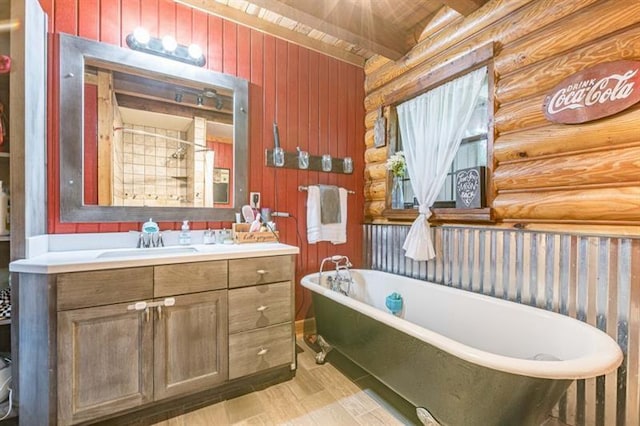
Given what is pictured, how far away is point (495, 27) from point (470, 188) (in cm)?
106

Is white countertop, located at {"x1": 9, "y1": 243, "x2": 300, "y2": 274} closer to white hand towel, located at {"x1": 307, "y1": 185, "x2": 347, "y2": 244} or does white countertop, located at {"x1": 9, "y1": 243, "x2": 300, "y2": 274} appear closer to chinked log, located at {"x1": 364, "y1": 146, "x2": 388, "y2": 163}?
white hand towel, located at {"x1": 307, "y1": 185, "x2": 347, "y2": 244}

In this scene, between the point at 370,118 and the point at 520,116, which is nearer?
the point at 520,116

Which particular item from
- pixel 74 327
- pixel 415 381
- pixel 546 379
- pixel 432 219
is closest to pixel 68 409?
pixel 74 327

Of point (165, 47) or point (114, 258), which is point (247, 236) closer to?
point (114, 258)

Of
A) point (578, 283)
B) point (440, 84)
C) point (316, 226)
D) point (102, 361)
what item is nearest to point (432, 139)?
point (440, 84)

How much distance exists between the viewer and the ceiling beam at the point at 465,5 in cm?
194

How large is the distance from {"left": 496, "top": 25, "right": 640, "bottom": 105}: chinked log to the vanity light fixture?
2.10 metres

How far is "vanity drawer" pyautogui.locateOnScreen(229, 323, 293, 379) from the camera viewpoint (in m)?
1.74

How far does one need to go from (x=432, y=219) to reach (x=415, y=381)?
4.12ft

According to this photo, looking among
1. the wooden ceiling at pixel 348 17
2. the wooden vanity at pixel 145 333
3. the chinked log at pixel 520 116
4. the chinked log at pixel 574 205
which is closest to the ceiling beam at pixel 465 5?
the wooden ceiling at pixel 348 17

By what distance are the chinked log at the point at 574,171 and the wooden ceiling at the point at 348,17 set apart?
1.17 m

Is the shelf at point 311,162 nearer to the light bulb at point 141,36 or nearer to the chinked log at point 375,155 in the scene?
the chinked log at point 375,155

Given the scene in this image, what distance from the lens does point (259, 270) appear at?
72.3 inches

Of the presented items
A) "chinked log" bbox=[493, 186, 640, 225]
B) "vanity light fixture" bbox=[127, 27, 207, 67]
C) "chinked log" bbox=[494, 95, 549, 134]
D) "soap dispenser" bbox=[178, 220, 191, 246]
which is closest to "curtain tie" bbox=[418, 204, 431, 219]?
"chinked log" bbox=[493, 186, 640, 225]
